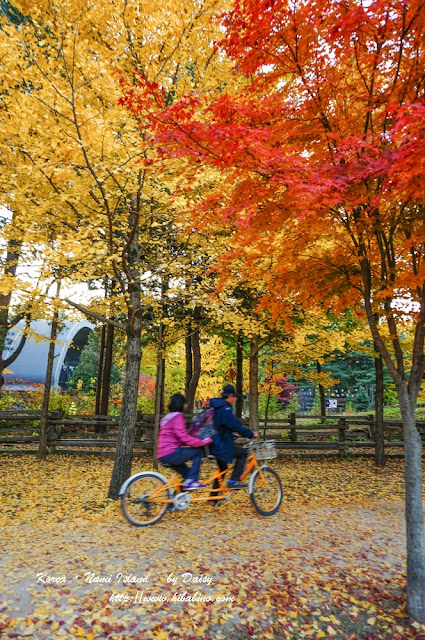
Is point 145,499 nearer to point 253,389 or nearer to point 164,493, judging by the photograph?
point 164,493

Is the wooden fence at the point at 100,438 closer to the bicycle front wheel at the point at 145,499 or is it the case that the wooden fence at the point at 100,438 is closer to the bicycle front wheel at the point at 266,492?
the bicycle front wheel at the point at 266,492

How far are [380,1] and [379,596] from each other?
17.5 feet

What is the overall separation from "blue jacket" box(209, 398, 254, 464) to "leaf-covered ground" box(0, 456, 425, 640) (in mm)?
964

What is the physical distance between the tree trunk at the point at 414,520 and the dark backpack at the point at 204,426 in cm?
250

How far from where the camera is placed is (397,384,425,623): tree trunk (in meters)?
3.46

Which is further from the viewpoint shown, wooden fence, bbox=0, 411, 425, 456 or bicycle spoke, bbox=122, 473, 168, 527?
wooden fence, bbox=0, 411, 425, 456

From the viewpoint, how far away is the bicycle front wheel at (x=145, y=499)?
16.5 feet

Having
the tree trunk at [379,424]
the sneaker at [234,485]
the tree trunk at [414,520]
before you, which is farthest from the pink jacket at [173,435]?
the tree trunk at [379,424]

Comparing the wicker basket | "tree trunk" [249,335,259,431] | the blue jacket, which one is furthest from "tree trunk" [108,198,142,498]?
"tree trunk" [249,335,259,431]

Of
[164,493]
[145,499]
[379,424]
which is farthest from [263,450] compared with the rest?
[379,424]

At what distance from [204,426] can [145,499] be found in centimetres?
118

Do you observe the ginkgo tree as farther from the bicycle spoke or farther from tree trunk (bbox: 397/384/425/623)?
tree trunk (bbox: 397/384/425/623)

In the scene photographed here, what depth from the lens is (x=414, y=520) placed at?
11.9 ft

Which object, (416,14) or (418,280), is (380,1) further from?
(418,280)
